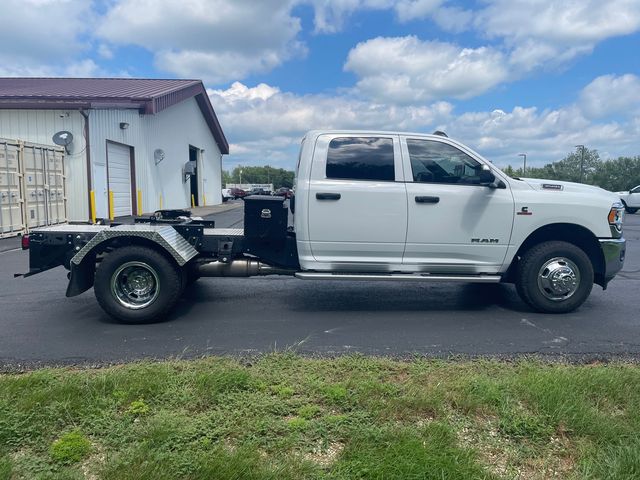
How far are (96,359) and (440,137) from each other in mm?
4258

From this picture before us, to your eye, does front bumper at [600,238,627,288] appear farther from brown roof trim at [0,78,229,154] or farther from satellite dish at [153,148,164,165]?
satellite dish at [153,148,164,165]

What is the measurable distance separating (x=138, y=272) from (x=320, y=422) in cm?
317

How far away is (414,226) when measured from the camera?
19.0 feet

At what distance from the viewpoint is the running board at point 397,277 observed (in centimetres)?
582

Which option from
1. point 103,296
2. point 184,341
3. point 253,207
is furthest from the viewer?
point 253,207

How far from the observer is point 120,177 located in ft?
68.1

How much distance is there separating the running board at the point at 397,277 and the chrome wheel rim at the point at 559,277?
0.51 metres

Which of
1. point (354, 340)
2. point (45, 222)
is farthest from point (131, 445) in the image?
point (45, 222)

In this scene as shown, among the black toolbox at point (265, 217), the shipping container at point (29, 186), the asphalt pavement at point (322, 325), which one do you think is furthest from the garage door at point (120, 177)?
the black toolbox at point (265, 217)

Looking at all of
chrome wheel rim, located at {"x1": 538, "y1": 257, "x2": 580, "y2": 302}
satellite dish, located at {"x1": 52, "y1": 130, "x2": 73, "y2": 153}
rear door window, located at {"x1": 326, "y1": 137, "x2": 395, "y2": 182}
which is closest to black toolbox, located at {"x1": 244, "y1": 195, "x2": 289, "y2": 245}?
rear door window, located at {"x1": 326, "y1": 137, "x2": 395, "y2": 182}

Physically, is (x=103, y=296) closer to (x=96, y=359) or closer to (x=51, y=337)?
(x=51, y=337)

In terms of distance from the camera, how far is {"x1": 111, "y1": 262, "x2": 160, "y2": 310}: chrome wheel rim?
553 centimetres

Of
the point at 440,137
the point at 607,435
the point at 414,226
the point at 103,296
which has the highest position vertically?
the point at 440,137

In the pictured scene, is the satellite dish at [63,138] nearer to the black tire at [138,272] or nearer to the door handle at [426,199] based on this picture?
the black tire at [138,272]
